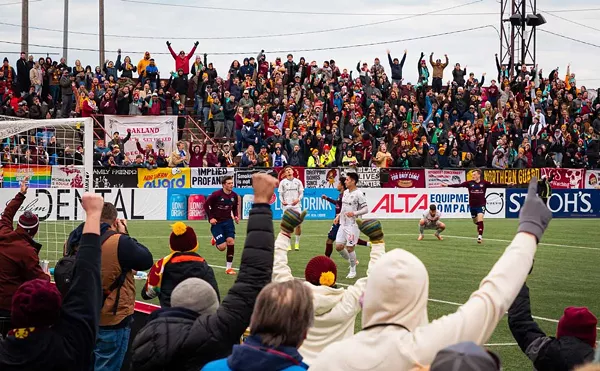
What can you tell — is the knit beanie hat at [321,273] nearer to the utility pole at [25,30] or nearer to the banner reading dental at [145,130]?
the banner reading dental at [145,130]

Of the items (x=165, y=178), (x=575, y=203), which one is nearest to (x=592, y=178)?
(x=575, y=203)

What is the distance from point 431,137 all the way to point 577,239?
14533 millimetres

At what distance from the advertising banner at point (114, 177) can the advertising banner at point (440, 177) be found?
12.0 metres

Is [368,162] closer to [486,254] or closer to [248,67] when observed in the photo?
[248,67]

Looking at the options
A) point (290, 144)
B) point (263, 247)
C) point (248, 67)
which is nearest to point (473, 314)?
point (263, 247)

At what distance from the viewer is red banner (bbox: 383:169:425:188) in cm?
3812

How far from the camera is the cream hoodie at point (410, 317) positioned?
4055 millimetres

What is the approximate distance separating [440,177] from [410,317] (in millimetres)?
35287

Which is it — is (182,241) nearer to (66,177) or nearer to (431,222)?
(66,177)

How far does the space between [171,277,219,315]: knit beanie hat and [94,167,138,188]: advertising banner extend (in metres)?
28.1

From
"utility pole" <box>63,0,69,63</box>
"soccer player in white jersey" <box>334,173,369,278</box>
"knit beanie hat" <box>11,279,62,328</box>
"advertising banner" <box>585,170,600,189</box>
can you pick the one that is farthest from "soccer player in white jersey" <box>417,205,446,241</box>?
"utility pole" <box>63,0,69,63</box>

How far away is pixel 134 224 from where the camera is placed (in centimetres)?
3145

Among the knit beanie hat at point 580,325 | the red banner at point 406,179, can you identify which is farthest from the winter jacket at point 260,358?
the red banner at point 406,179

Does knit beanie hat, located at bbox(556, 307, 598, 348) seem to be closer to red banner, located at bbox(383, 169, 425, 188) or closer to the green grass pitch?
the green grass pitch
